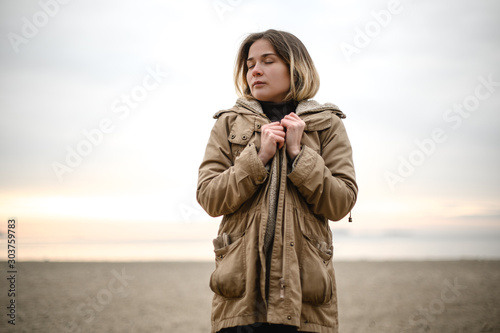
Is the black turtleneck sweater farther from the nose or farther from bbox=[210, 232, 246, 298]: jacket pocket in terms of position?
bbox=[210, 232, 246, 298]: jacket pocket

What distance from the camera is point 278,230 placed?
2.45 m

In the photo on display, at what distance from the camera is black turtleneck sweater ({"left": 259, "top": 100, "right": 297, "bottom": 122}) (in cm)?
296

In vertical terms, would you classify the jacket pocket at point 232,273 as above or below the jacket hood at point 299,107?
below

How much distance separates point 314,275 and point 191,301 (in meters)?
10.7

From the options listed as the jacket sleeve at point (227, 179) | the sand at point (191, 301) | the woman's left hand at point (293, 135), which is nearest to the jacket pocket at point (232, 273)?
the jacket sleeve at point (227, 179)

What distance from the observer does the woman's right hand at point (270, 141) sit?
2.54m

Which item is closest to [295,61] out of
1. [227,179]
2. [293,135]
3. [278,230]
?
[293,135]

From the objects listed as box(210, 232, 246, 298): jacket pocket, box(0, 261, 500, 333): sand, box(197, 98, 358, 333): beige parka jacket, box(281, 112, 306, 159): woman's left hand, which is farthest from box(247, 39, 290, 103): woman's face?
box(0, 261, 500, 333): sand

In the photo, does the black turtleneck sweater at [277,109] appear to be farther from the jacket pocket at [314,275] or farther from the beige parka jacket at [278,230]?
the jacket pocket at [314,275]

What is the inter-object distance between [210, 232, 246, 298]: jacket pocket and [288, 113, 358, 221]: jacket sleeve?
0.46 meters

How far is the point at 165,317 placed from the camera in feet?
34.4

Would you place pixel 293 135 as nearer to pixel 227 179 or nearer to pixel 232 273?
pixel 227 179

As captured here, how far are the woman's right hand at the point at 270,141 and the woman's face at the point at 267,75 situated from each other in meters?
0.37

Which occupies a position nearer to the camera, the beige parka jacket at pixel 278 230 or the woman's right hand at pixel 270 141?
the beige parka jacket at pixel 278 230
